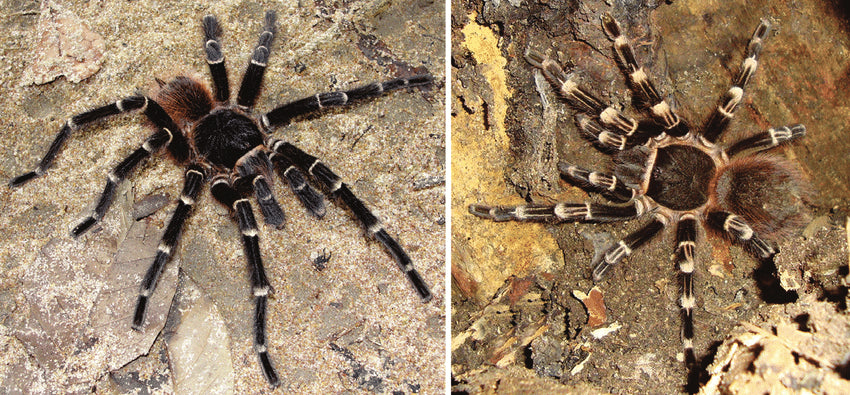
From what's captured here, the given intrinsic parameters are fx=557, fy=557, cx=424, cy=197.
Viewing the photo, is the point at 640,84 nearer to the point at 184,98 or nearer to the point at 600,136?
the point at 600,136

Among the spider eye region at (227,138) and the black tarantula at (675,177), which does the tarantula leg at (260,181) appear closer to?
the spider eye region at (227,138)

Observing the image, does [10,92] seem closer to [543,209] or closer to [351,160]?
[351,160]

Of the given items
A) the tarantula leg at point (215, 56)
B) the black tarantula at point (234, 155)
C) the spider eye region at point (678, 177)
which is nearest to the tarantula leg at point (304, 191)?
the black tarantula at point (234, 155)

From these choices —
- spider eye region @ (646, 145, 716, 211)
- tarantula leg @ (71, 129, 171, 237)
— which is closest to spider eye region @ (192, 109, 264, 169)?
tarantula leg @ (71, 129, 171, 237)

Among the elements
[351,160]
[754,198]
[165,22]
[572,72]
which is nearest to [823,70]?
[754,198]

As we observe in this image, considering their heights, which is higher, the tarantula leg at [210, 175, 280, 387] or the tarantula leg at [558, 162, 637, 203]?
the tarantula leg at [558, 162, 637, 203]

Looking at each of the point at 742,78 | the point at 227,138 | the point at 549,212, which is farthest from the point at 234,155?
the point at 742,78

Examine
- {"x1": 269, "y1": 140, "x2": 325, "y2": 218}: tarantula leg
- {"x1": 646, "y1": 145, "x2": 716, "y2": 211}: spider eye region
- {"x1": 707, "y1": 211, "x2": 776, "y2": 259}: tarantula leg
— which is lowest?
{"x1": 707, "y1": 211, "x2": 776, "y2": 259}: tarantula leg

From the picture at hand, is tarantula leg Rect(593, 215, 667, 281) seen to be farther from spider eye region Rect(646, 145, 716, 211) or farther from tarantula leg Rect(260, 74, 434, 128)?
tarantula leg Rect(260, 74, 434, 128)
